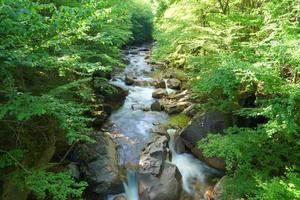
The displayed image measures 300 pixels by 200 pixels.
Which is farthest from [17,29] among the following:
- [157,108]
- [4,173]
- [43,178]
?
[157,108]

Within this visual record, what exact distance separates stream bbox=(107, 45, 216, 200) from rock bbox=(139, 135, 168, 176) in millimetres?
274

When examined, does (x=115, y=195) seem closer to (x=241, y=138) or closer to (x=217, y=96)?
(x=241, y=138)

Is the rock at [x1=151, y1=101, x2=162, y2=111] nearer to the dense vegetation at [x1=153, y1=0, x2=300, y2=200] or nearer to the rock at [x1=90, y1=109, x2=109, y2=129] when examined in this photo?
the rock at [x1=90, y1=109, x2=109, y2=129]

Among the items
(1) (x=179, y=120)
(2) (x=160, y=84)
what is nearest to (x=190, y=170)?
(1) (x=179, y=120)

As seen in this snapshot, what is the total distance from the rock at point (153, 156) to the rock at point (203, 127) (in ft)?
2.92

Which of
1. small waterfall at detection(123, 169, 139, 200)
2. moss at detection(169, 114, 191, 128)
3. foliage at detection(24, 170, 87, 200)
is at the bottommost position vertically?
small waterfall at detection(123, 169, 139, 200)

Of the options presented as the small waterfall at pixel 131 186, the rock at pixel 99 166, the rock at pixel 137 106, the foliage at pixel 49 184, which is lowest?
the small waterfall at pixel 131 186

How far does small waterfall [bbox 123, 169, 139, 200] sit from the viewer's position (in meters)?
8.56

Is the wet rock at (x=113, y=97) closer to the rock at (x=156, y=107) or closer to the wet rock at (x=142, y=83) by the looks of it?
the rock at (x=156, y=107)

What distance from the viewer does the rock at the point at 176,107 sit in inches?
522

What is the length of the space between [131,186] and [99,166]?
1.16 meters

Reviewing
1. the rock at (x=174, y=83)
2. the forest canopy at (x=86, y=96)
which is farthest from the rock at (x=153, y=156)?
the rock at (x=174, y=83)

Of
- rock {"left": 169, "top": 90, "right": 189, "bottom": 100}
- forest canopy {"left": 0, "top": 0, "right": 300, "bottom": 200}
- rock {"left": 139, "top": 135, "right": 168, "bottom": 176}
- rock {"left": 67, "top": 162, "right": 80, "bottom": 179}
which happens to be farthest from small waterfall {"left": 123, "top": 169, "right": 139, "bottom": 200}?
rock {"left": 169, "top": 90, "right": 189, "bottom": 100}

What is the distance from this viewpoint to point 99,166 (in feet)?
28.6
